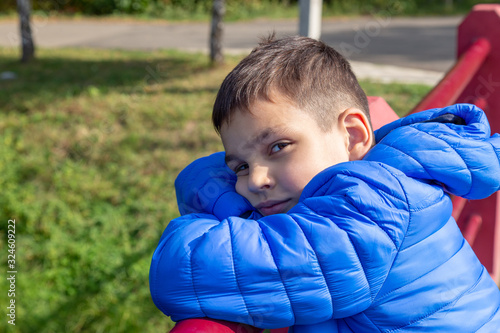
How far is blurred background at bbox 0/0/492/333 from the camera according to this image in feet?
11.8

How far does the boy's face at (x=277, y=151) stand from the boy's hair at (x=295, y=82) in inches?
1.2

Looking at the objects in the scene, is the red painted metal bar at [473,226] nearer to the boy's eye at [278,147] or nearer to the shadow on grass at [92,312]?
the boy's eye at [278,147]

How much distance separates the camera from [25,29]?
8.39 meters

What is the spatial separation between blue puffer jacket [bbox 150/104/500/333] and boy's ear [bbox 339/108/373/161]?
189mm

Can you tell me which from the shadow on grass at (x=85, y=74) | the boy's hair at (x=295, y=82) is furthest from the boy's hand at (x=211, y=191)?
the shadow on grass at (x=85, y=74)

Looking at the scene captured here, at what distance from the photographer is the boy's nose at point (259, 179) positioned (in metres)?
1.29

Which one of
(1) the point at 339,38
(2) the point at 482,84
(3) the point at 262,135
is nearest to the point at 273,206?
(3) the point at 262,135

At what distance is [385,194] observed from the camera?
106 centimetres

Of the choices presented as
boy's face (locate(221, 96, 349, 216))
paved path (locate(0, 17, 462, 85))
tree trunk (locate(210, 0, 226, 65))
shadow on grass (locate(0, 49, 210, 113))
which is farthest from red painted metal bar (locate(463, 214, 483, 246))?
tree trunk (locate(210, 0, 226, 65))

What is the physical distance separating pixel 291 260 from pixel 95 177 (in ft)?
13.8

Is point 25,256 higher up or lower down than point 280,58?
lower down

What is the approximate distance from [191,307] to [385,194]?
17.4 inches

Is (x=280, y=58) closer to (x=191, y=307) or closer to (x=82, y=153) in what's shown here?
(x=191, y=307)

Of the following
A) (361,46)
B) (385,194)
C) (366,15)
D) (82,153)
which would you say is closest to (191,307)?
(385,194)
